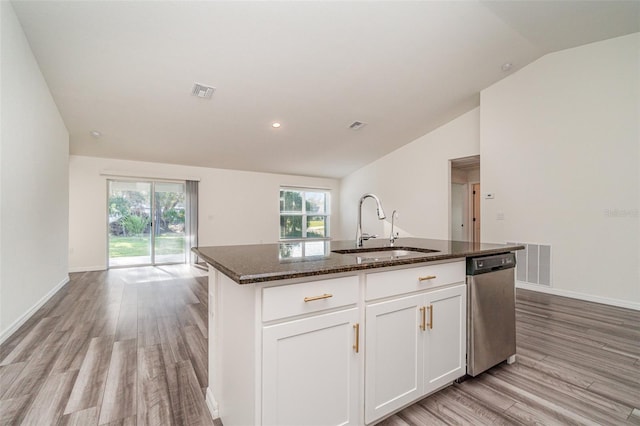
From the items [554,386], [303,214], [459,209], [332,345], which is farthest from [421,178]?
[332,345]

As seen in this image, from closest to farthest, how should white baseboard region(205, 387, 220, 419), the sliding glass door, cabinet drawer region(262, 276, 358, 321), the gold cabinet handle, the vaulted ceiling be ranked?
1. cabinet drawer region(262, 276, 358, 321)
2. the gold cabinet handle
3. white baseboard region(205, 387, 220, 419)
4. the vaulted ceiling
5. the sliding glass door

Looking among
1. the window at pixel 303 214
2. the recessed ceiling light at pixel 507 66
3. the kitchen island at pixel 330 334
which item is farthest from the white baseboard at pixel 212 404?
the window at pixel 303 214

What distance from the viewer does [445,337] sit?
5.62ft

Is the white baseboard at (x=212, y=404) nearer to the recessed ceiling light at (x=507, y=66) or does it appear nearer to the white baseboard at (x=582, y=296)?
the white baseboard at (x=582, y=296)

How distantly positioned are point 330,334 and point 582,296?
13.9ft

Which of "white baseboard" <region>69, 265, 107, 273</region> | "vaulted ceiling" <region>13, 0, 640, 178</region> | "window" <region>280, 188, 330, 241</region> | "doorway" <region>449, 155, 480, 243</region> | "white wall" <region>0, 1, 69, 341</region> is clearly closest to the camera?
"white wall" <region>0, 1, 69, 341</region>

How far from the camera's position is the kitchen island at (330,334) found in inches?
44.4

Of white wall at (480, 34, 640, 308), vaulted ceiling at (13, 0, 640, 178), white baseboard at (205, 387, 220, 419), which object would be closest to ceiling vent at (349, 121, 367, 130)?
vaulted ceiling at (13, 0, 640, 178)

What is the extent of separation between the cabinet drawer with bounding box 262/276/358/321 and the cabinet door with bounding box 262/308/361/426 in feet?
0.14

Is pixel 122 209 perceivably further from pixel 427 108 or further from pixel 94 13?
pixel 427 108

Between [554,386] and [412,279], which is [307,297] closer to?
[412,279]

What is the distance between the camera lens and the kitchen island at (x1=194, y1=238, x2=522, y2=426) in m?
1.13

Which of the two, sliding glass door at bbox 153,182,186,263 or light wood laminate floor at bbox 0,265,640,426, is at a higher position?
sliding glass door at bbox 153,182,186,263

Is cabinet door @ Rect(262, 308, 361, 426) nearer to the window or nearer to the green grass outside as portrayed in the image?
the green grass outside
